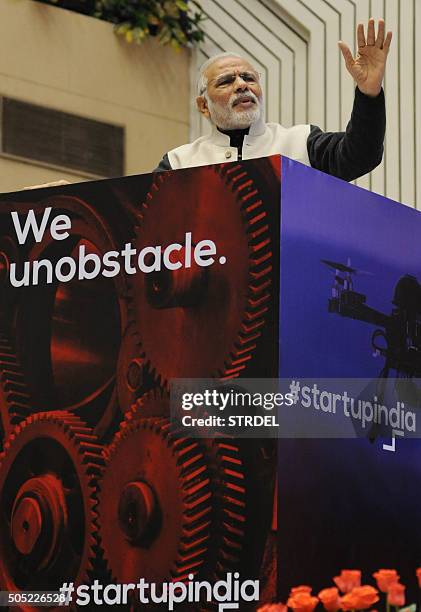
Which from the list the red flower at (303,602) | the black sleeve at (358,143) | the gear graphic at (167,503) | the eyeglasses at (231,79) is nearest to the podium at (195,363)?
the gear graphic at (167,503)

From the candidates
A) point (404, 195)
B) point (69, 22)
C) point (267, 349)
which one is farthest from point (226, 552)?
point (69, 22)

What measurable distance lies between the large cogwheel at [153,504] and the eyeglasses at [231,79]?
965 mm

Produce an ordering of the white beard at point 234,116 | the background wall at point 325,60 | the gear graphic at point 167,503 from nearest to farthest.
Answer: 1. the gear graphic at point 167,503
2. the white beard at point 234,116
3. the background wall at point 325,60

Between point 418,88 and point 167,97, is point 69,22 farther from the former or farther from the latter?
point 418,88

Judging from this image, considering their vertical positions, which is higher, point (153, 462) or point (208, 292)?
point (208, 292)

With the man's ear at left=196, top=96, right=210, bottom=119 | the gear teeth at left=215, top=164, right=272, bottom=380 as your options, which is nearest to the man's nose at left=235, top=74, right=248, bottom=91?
the man's ear at left=196, top=96, right=210, bottom=119

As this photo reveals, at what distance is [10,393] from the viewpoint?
2.16 m

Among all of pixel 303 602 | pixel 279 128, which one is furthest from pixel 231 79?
pixel 303 602

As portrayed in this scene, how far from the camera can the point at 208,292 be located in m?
2.00

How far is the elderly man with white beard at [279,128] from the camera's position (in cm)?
236

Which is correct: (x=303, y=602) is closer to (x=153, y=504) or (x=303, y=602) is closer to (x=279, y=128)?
(x=153, y=504)

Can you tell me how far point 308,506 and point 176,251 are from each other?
42 centimetres

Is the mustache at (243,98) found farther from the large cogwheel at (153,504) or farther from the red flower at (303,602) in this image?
the red flower at (303,602)

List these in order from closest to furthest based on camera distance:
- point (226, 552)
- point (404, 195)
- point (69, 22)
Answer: point (226, 552), point (404, 195), point (69, 22)
